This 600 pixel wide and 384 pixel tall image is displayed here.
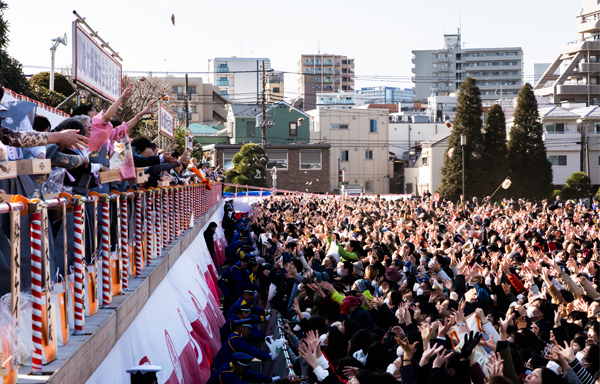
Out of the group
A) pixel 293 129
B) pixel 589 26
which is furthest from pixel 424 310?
pixel 589 26

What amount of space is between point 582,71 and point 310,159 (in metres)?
32.1

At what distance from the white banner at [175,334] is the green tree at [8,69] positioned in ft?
19.9

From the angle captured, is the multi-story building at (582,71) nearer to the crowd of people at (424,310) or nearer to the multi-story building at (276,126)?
the multi-story building at (276,126)

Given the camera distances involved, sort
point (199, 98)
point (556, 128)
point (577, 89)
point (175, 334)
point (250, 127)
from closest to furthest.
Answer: point (175, 334) < point (556, 128) < point (250, 127) < point (577, 89) < point (199, 98)

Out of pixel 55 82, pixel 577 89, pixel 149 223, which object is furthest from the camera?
pixel 577 89

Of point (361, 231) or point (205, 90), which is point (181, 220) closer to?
point (361, 231)

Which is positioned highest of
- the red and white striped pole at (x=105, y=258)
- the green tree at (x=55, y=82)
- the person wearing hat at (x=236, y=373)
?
the green tree at (x=55, y=82)

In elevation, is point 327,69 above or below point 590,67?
above

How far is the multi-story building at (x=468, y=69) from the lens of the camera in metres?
107

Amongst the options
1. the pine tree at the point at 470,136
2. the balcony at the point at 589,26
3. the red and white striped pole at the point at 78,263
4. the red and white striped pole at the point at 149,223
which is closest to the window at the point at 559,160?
the pine tree at the point at 470,136

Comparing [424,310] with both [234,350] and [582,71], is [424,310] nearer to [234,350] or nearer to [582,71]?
[234,350]

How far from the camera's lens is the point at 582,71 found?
6450cm

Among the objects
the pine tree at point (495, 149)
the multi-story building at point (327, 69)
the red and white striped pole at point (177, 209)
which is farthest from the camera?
the multi-story building at point (327, 69)

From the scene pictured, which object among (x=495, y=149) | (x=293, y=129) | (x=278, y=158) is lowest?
(x=495, y=149)
